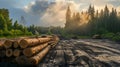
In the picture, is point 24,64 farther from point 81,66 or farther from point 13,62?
point 81,66

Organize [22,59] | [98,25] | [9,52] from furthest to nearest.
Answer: [98,25], [9,52], [22,59]

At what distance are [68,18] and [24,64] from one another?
15550cm

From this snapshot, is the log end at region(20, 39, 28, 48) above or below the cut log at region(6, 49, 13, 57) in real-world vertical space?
above

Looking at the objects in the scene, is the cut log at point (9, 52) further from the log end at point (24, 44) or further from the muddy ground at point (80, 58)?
the log end at point (24, 44)

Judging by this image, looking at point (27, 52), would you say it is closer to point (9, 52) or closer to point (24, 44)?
point (24, 44)

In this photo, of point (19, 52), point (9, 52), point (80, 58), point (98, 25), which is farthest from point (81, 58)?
point (98, 25)

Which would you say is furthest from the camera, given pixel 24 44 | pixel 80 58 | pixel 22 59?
pixel 80 58

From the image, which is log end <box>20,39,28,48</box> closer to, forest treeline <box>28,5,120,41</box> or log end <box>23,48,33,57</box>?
log end <box>23,48,33,57</box>

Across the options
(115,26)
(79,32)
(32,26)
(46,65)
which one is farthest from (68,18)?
(46,65)

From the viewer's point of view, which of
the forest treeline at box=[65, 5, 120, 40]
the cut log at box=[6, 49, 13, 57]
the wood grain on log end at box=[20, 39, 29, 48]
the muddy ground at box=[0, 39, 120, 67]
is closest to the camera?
the wood grain on log end at box=[20, 39, 29, 48]

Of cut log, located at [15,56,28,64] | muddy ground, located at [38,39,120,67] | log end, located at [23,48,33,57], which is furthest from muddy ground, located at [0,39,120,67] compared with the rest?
log end, located at [23,48,33,57]

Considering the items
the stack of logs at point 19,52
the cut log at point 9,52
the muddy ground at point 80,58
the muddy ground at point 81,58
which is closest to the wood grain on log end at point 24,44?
the stack of logs at point 19,52

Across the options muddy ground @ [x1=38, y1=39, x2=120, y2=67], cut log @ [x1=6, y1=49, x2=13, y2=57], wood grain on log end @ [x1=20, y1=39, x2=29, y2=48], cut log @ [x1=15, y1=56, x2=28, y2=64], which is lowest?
muddy ground @ [x1=38, y1=39, x2=120, y2=67]

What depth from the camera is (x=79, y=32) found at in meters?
131
